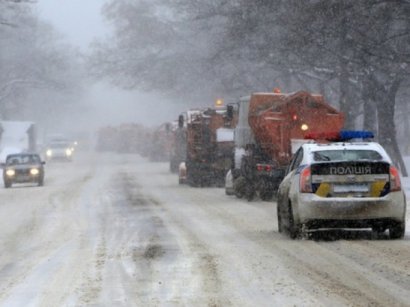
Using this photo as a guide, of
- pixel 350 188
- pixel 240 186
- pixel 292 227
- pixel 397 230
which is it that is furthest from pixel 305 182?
pixel 240 186

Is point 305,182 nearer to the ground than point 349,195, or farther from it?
farther from it

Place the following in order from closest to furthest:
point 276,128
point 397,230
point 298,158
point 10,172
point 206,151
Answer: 1. point 397,230
2. point 298,158
3. point 276,128
4. point 206,151
5. point 10,172

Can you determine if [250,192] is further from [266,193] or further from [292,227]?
[292,227]

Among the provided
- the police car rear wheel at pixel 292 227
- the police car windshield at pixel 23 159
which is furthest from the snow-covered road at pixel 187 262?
the police car windshield at pixel 23 159

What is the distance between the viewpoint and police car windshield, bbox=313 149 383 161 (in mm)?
18359

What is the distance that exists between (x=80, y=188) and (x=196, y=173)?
3.99 meters

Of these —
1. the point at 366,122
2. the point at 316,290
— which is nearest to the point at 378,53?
the point at 366,122

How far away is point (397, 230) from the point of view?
18.0 meters

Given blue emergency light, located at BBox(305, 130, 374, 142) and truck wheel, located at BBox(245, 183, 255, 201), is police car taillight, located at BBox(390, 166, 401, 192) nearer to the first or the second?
blue emergency light, located at BBox(305, 130, 374, 142)

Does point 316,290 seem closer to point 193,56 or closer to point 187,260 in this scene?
point 187,260

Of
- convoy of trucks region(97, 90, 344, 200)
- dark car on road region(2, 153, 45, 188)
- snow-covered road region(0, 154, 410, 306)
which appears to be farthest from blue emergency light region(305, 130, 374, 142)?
dark car on road region(2, 153, 45, 188)

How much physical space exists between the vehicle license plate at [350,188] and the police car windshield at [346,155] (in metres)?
0.55

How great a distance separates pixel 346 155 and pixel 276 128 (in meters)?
12.5

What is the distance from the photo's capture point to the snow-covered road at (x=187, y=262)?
38.1 ft
